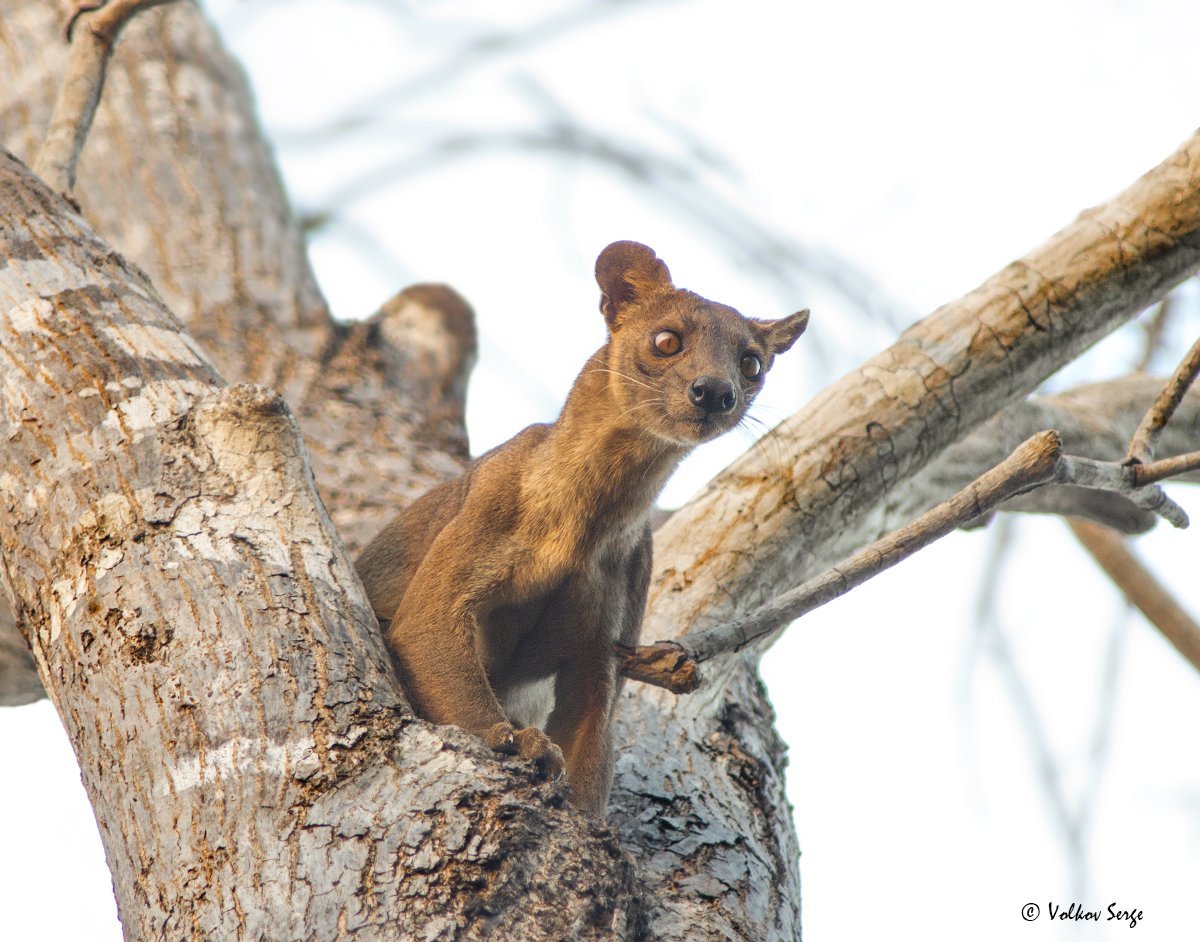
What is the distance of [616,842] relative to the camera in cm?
286

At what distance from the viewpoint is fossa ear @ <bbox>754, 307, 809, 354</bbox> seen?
498 centimetres

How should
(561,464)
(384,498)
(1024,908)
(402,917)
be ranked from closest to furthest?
1. (402,917)
2. (561,464)
3. (1024,908)
4. (384,498)

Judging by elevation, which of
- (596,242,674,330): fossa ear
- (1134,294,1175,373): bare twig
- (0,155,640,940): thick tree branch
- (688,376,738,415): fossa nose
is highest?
(1134,294,1175,373): bare twig

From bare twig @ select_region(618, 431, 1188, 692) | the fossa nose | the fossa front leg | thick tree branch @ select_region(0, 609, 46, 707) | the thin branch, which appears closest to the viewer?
bare twig @ select_region(618, 431, 1188, 692)

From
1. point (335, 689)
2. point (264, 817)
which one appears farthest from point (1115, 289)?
point (264, 817)

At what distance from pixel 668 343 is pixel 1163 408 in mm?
1683

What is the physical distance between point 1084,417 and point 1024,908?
8.26 feet

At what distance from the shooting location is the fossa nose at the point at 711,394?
4.34 meters

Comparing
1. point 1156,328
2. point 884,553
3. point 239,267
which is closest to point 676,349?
point 884,553

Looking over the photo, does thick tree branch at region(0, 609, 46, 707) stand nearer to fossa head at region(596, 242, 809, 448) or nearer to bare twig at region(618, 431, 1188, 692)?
fossa head at region(596, 242, 809, 448)

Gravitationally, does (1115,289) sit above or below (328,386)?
below

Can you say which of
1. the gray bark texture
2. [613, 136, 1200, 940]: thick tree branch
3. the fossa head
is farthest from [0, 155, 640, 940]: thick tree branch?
[613, 136, 1200, 940]: thick tree branch

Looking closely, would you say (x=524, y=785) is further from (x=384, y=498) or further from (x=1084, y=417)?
(x=1084, y=417)

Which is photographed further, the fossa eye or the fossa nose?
the fossa eye
